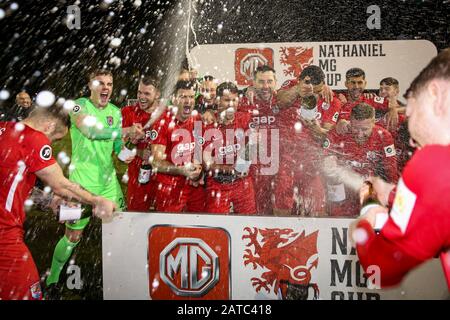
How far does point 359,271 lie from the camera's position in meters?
3.28

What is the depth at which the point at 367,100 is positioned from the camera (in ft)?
11.9

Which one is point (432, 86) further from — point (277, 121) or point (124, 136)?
point (124, 136)

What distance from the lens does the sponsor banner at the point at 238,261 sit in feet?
10.7

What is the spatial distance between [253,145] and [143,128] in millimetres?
972

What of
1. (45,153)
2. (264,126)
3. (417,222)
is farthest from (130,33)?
(417,222)

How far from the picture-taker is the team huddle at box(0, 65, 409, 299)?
3574 millimetres

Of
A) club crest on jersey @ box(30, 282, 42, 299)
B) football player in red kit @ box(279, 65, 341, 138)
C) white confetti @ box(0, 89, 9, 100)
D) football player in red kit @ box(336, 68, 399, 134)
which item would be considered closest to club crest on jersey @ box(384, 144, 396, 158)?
football player in red kit @ box(336, 68, 399, 134)

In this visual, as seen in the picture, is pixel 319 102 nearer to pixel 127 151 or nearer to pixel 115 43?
pixel 127 151

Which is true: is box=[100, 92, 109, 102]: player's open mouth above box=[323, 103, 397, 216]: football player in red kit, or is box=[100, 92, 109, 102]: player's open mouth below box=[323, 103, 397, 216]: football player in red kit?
above

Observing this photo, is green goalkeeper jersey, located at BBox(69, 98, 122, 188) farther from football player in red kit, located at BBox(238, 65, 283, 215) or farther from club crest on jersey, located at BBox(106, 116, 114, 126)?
football player in red kit, located at BBox(238, 65, 283, 215)

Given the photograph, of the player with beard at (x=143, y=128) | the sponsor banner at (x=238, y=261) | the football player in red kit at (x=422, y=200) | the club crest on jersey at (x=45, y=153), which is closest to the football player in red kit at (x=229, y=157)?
the sponsor banner at (x=238, y=261)

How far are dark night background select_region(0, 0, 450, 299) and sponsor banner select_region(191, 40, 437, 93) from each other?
0.19 ft

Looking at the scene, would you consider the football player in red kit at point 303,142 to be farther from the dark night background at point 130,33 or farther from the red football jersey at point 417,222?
the red football jersey at point 417,222

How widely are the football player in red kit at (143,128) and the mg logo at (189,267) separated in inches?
21.6
